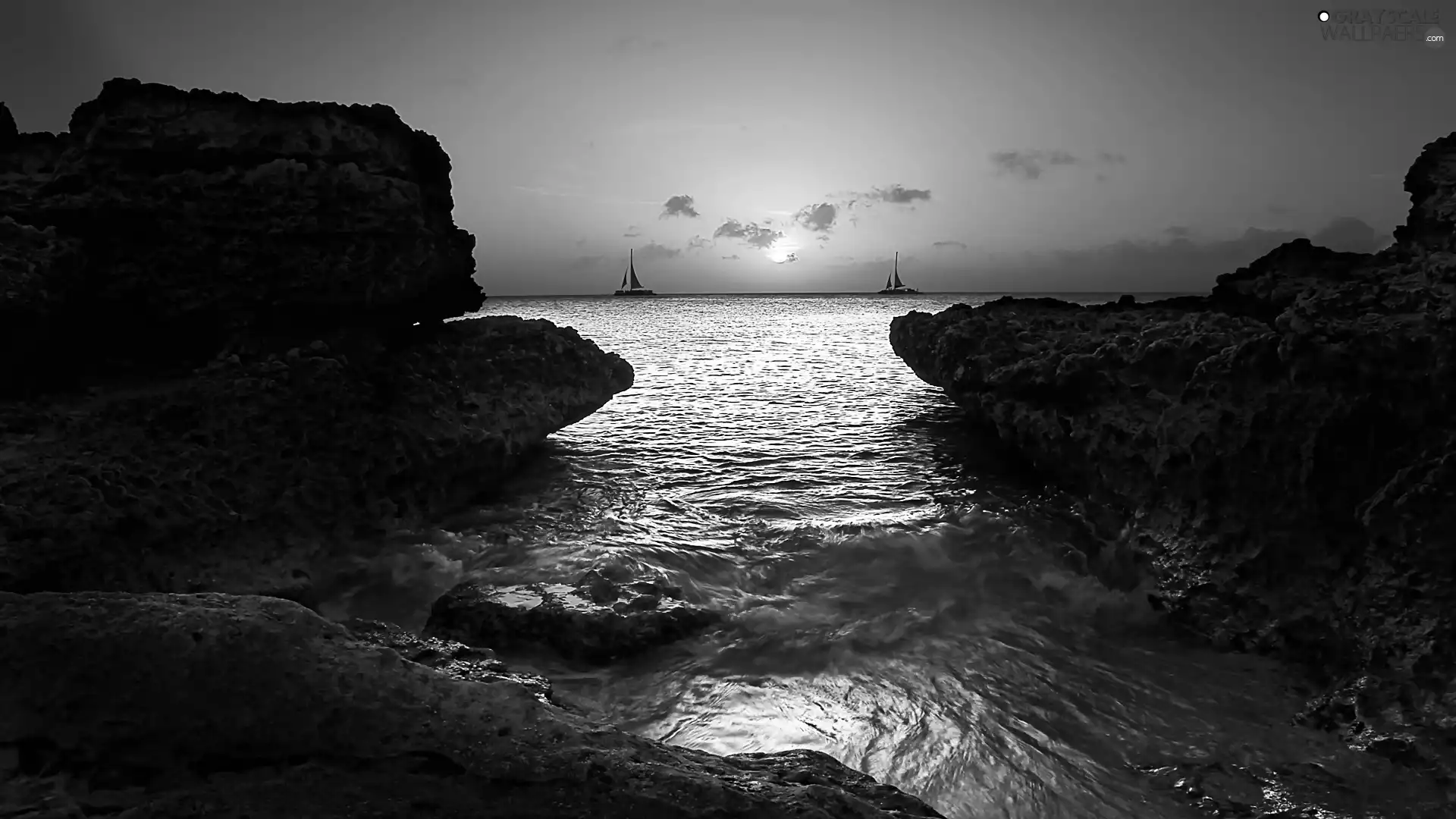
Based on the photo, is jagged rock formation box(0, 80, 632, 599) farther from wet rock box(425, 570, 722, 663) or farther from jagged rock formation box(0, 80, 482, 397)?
wet rock box(425, 570, 722, 663)

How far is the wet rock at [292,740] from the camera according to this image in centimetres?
164

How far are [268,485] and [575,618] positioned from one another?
2192mm

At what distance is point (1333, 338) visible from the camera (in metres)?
3.86

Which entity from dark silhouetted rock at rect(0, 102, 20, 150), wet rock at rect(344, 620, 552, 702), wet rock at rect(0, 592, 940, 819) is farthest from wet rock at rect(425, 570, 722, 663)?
dark silhouetted rock at rect(0, 102, 20, 150)

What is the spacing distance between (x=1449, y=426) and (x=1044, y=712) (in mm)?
2405

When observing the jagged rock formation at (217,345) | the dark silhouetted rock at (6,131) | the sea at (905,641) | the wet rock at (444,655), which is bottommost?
the sea at (905,641)

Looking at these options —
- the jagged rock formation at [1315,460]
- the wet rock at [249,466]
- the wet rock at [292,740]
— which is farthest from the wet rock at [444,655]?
the jagged rock formation at [1315,460]

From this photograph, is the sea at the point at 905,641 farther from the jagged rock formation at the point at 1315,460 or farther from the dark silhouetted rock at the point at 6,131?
the dark silhouetted rock at the point at 6,131

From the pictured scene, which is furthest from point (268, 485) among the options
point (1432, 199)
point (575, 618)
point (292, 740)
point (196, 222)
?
point (1432, 199)

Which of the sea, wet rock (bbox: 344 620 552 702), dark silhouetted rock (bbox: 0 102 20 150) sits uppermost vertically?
dark silhouetted rock (bbox: 0 102 20 150)

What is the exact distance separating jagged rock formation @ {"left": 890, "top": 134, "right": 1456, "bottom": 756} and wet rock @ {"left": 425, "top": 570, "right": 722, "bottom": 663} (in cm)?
284

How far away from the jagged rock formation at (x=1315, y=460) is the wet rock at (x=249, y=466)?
4930 mm

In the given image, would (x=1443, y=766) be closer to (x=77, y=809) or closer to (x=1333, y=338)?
(x=1333, y=338)

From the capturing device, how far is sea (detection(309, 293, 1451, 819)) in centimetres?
268
